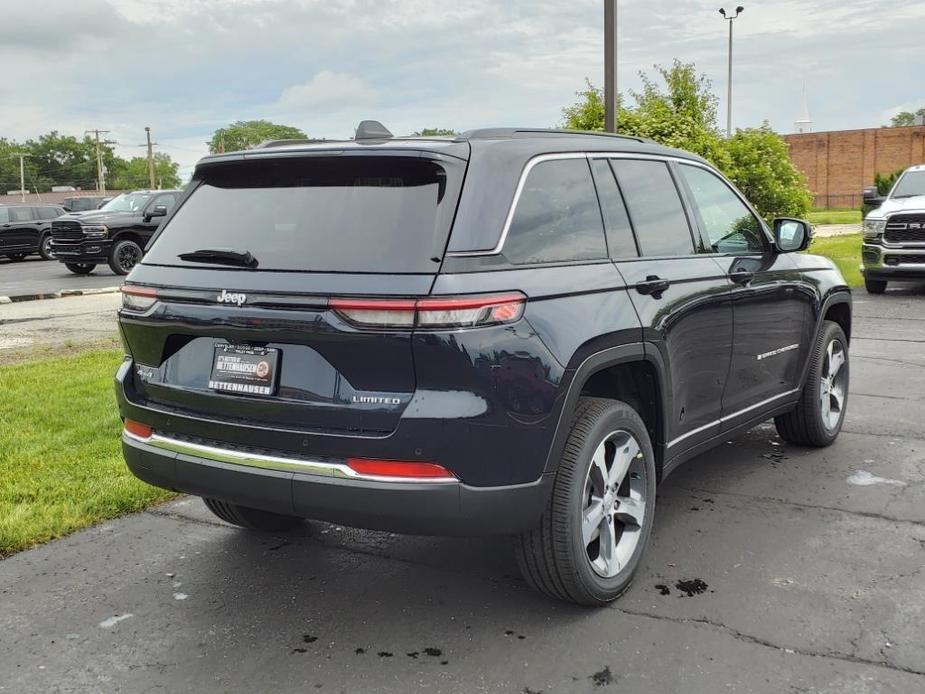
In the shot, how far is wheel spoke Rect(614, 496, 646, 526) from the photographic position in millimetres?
3922

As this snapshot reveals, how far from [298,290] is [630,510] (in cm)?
165

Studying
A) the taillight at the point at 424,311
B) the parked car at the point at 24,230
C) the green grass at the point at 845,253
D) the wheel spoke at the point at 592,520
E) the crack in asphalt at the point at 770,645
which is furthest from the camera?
the parked car at the point at 24,230

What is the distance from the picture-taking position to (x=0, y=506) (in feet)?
16.4

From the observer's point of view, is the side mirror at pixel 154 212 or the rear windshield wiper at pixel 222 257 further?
the side mirror at pixel 154 212

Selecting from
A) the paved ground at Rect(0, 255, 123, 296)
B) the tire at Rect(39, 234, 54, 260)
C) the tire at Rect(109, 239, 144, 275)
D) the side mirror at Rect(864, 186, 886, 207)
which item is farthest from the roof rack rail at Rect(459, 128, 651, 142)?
the tire at Rect(39, 234, 54, 260)

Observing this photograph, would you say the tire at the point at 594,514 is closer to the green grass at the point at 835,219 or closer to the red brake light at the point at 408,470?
the red brake light at the point at 408,470

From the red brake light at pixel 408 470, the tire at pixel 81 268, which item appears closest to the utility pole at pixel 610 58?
the red brake light at pixel 408 470

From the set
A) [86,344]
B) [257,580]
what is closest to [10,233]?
[86,344]

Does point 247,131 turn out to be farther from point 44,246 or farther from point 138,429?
point 138,429

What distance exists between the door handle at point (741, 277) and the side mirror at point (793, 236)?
485 mm

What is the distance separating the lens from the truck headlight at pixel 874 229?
1444cm

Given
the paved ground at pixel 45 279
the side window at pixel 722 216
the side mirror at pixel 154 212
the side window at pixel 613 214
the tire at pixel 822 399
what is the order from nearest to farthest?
the side window at pixel 613 214, the side window at pixel 722 216, the tire at pixel 822 399, the paved ground at pixel 45 279, the side mirror at pixel 154 212

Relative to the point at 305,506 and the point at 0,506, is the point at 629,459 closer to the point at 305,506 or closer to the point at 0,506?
the point at 305,506

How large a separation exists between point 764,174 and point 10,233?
23.3m
